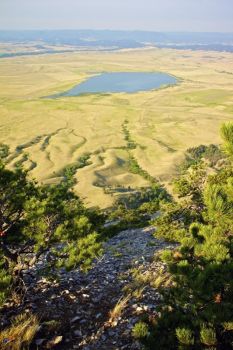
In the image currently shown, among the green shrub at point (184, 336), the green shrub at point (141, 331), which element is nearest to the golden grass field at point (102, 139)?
the green shrub at point (141, 331)

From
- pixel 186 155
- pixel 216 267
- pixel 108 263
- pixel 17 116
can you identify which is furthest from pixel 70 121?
pixel 216 267

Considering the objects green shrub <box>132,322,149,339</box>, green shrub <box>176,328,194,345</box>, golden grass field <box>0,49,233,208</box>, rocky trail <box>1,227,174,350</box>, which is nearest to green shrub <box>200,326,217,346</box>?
green shrub <box>176,328,194,345</box>

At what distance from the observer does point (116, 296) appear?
18.2m

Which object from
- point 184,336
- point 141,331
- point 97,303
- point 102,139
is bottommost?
point 102,139

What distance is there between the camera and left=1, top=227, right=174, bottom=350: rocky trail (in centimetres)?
1456

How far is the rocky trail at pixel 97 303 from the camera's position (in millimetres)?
14562

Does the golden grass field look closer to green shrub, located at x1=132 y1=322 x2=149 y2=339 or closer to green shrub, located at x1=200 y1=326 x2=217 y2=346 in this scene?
green shrub, located at x1=132 y1=322 x2=149 y2=339

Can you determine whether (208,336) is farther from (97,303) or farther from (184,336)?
(97,303)

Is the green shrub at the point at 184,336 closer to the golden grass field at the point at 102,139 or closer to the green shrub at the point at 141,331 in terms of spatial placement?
the green shrub at the point at 141,331

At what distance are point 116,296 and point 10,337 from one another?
5803mm

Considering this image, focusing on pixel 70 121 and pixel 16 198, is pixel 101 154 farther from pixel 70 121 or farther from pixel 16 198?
pixel 16 198

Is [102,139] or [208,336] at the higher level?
[208,336]

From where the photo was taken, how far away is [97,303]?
17.5 metres

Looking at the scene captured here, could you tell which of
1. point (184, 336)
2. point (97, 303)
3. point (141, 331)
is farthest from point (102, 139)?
point (184, 336)
